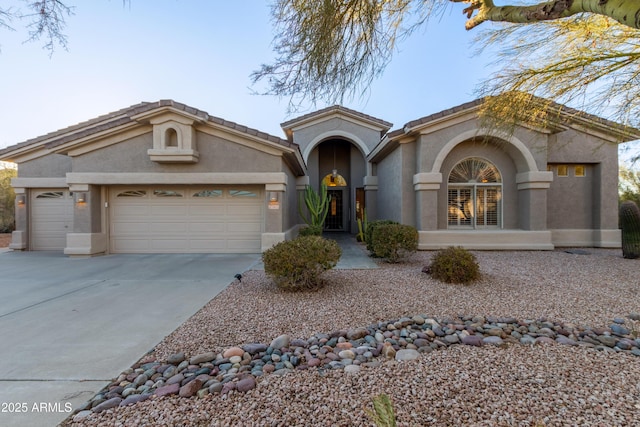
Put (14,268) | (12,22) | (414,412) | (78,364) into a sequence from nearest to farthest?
1. (414,412)
2. (78,364)
3. (12,22)
4. (14,268)

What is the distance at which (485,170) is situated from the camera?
11.2 metres

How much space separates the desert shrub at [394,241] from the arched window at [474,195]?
3927 millimetres

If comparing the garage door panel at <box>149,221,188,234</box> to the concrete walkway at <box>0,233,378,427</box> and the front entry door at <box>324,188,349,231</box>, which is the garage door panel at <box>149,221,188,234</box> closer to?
the concrete walkway at <box>0,233,378,427</box>

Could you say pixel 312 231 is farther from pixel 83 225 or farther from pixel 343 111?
pixel 83 225

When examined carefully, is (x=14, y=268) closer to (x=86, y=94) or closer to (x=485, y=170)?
(x=86, y=94)

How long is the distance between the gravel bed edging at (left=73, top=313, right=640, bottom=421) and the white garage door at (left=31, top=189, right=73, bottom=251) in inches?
466

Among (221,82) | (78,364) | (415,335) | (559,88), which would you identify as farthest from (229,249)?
(559,88)

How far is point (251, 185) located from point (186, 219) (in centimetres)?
261

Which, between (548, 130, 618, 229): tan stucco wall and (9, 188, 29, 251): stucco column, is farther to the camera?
(9, 188, 29, 251): stucco column

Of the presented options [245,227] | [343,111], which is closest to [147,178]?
[245,227]

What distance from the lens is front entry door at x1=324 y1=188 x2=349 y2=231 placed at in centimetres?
1839

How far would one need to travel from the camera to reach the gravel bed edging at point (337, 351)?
8.87 feet

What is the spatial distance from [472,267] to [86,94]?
9871 mm

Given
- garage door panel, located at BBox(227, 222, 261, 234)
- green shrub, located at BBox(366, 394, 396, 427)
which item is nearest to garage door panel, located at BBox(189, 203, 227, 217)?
garage door panel, located at BBox(227, 222, 261, 234)
